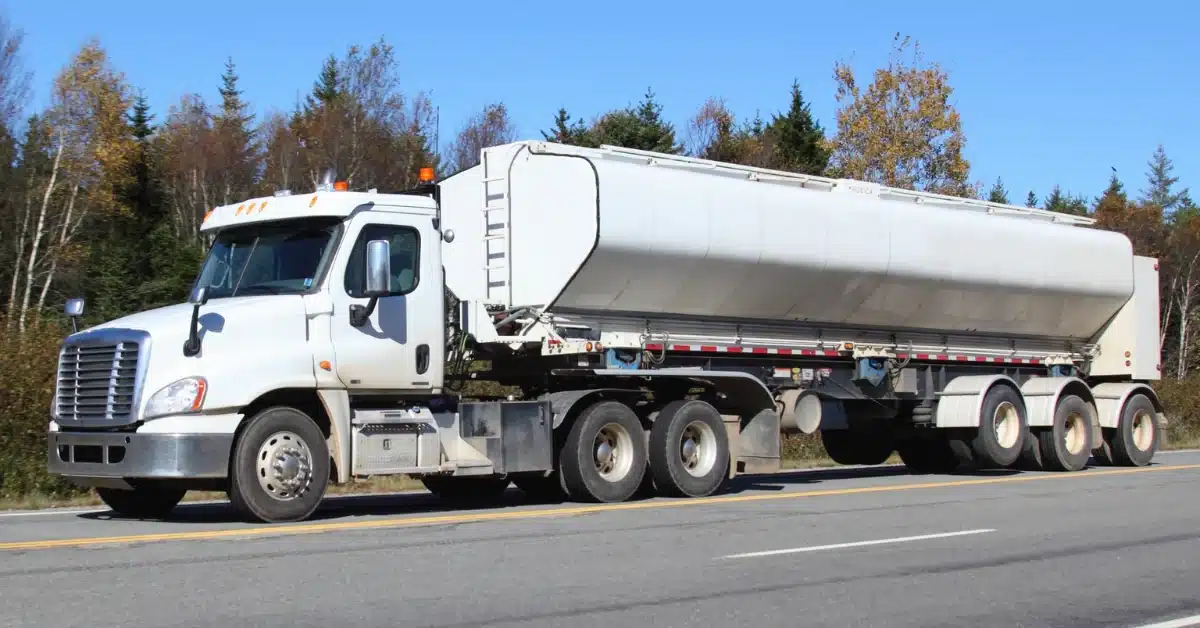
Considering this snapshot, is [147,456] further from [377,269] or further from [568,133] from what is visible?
[568,133]

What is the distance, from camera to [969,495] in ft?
53.1

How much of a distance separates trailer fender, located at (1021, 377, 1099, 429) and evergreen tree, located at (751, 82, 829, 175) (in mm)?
42350

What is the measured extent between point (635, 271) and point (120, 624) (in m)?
8.44

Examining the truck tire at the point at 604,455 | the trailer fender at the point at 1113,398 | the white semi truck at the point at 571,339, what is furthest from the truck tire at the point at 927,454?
the truck tire at the point at 604,455

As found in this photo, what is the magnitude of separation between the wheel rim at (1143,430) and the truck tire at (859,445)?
160 inches

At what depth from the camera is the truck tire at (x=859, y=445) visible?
68.6ft

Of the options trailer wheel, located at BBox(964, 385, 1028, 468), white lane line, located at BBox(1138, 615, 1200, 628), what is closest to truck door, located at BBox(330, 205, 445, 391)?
white lane line, located at BBox(1138, 615, 1200, 628)

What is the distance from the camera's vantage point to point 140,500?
13297mm

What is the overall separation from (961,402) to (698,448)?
5367 mm

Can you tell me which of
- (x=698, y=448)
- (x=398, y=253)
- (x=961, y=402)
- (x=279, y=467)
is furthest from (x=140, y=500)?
(x=961, y=402)

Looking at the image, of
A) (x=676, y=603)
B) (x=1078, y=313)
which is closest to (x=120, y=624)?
(x=676, y=603)

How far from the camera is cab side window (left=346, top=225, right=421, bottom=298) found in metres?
13.3

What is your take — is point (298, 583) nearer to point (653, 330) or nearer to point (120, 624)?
point (120, 624)

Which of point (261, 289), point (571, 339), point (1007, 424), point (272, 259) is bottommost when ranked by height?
point (1007, 424)
